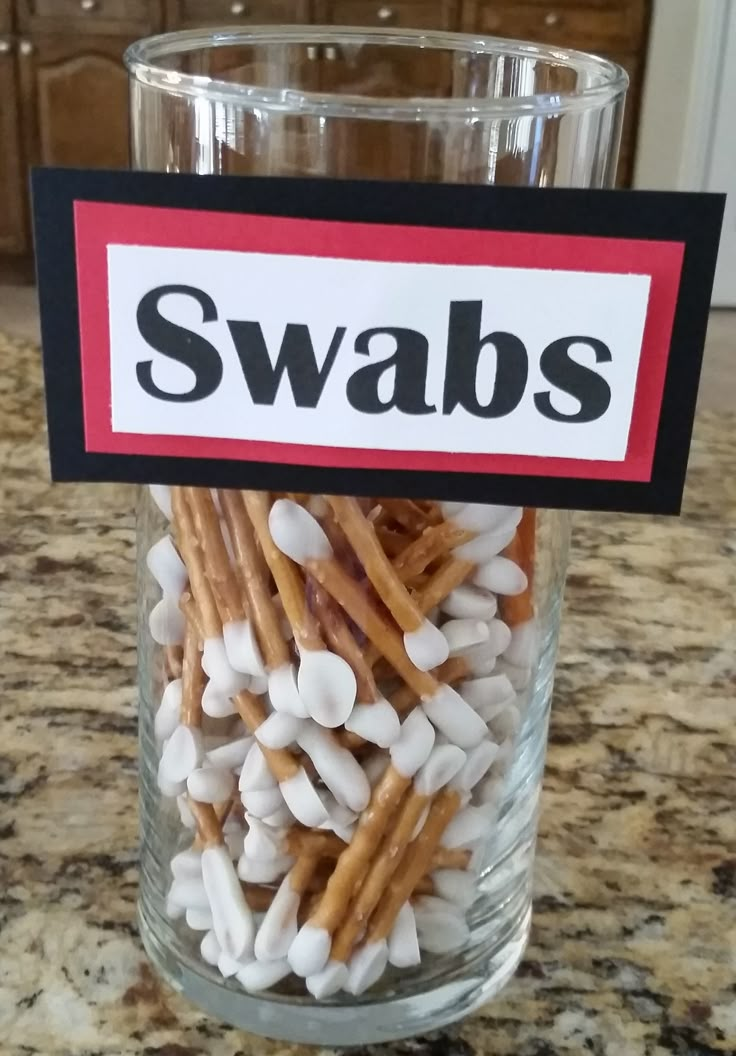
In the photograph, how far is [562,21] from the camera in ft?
8.11

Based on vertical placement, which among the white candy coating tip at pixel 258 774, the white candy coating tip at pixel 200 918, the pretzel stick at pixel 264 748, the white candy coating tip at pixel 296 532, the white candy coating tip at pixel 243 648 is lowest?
the white candy coating tip at pixel 200 918

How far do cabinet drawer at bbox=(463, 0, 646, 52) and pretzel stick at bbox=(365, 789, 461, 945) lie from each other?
2.40m

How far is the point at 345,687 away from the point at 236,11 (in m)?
2.44

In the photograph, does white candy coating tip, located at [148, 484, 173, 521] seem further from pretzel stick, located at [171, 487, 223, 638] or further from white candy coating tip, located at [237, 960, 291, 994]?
white candy coating tip, located at [237, 960, 291, 994]

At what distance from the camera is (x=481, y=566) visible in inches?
13.7

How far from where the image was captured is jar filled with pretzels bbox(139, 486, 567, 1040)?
33 cm

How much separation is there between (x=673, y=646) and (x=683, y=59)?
2.37 metres

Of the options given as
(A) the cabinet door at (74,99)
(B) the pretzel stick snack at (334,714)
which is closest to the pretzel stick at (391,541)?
(B) the pretzel stick snack at (334,714)

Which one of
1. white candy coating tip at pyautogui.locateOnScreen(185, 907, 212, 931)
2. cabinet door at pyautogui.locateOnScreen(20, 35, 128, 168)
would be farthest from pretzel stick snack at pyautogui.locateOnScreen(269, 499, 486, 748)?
cabinet door at pyautogui.locateOnScreen(20, 35, 128, 168)

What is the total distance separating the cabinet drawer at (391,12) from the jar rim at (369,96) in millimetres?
2170

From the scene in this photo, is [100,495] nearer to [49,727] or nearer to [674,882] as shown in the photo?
[49,727]

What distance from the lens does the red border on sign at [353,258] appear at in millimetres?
286

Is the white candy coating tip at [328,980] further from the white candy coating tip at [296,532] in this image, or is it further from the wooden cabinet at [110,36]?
the wooden cabinet at [110,36]

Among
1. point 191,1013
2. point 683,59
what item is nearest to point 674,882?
point 191,1013
